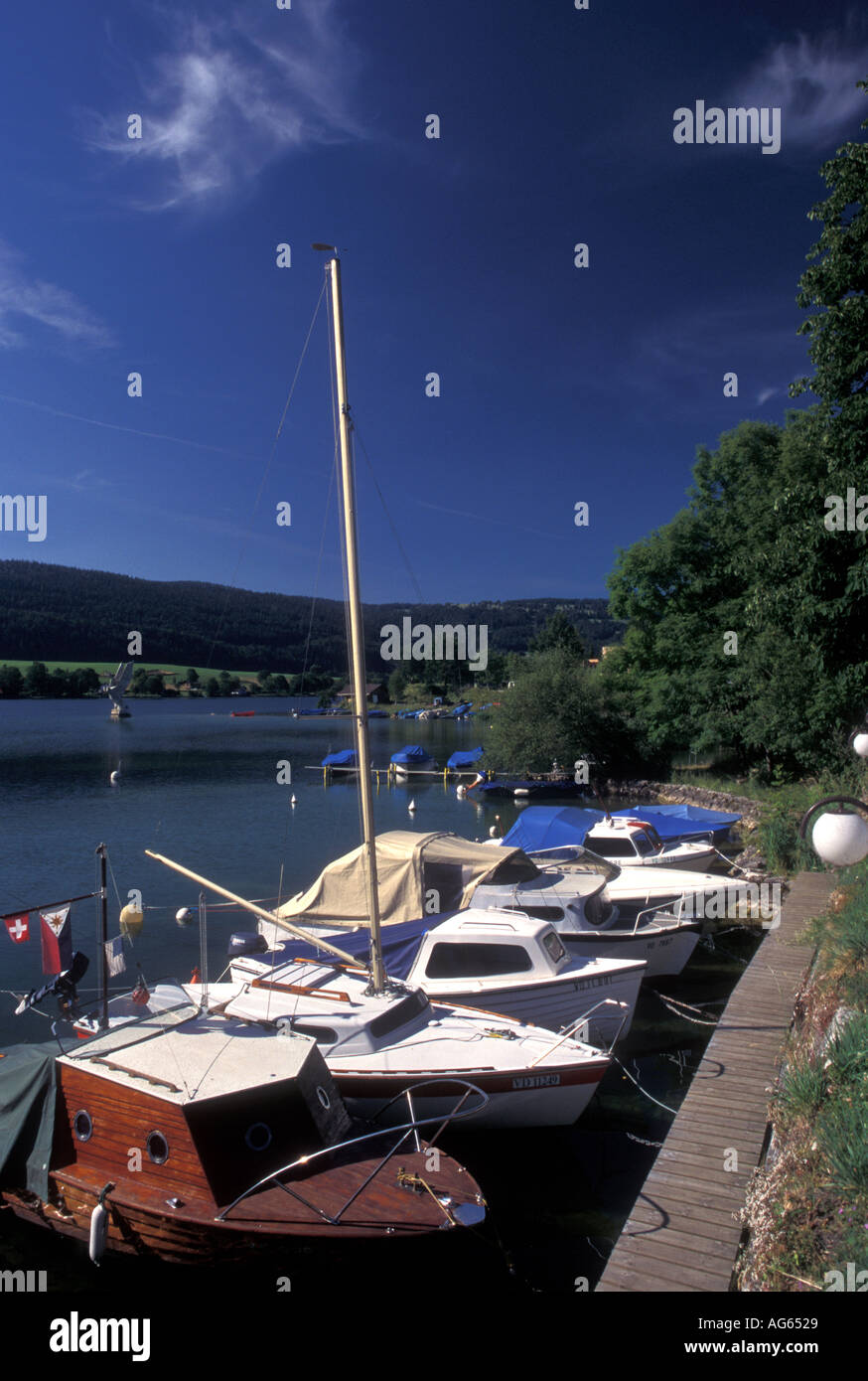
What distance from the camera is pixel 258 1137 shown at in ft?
27.6

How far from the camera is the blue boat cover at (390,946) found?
45.8 feet

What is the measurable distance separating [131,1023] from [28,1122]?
143 centimetres

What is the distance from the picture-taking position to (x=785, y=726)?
3528cm

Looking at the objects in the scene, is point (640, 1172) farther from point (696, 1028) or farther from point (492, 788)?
point (492, 788)

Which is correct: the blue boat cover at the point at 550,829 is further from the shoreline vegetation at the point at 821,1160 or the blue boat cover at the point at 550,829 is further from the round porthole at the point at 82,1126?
the round porthole at the point at 82,1126

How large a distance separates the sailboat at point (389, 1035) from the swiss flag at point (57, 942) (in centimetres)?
234

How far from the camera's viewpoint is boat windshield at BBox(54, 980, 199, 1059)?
933 centimetres

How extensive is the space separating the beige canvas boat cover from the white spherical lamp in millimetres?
9987

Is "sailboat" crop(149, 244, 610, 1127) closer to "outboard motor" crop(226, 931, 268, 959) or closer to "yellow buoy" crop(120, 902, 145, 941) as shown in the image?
"outboard motor" crop(226, 931, 268, 959)

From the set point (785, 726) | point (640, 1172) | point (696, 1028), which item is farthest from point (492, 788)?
point (640, 1172)

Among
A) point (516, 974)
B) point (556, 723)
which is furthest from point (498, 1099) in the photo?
point (556, 723)

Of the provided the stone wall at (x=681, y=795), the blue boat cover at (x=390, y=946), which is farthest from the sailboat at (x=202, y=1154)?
the stone wall at (x=681, y=795)
